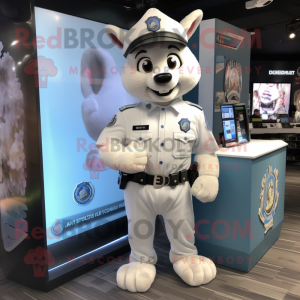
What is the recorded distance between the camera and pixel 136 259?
6.79 feet

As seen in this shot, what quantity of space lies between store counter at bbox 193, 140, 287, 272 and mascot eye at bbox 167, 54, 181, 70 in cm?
73

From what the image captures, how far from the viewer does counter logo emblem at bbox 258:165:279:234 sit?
232 cm

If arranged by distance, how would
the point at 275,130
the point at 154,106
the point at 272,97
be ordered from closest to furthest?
the point at 154,106
the point at 275,130
the point at 272,97

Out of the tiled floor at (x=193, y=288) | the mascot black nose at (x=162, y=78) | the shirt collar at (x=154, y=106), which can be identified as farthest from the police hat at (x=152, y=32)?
the tiled floor at (x=193, y=288)

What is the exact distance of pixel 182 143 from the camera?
1.91m

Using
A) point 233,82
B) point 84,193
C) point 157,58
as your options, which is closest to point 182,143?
point 157,58

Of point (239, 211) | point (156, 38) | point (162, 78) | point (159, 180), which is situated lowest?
point (239, 211)

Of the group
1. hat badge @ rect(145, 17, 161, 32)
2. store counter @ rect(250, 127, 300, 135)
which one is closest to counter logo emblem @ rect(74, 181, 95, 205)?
hat badge @ rect(145, 17, 161, 32)

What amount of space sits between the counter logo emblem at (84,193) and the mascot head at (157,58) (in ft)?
2.85

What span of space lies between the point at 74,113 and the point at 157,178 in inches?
31.6

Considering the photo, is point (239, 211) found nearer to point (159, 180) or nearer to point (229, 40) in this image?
point (159, 180)

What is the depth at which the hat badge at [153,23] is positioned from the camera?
1.74 metres

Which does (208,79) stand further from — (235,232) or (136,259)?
(136,259)

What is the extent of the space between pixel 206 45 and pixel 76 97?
3.78 ft
